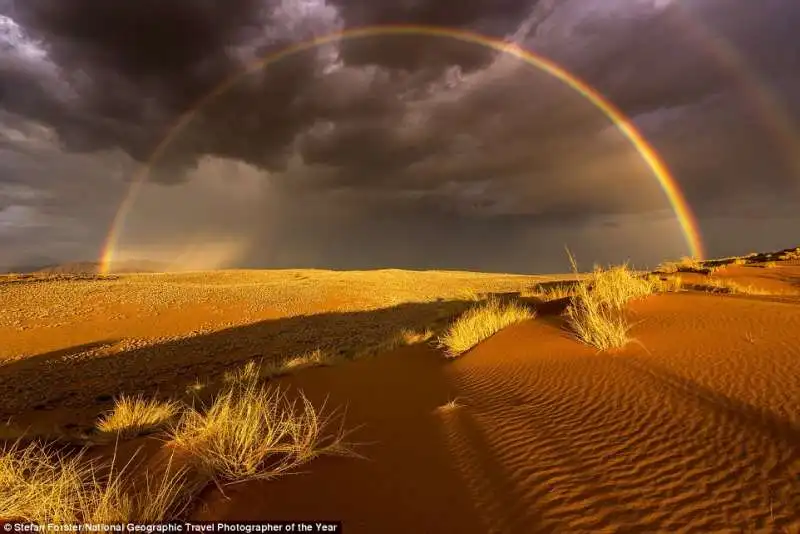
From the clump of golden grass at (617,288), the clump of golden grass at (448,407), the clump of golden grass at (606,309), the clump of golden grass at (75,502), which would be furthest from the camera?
the clump of golden grass at (617,288)

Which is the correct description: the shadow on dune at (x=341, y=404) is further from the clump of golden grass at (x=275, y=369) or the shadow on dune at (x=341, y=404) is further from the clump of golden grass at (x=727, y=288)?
the clump of golden grass at (x=727, y=288)

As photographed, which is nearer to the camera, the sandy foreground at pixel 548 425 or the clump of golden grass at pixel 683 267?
the sandy foreground at pixel 548 425

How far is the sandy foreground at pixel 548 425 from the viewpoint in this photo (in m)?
3.93

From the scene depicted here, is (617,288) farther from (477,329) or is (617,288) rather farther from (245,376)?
(245,376)

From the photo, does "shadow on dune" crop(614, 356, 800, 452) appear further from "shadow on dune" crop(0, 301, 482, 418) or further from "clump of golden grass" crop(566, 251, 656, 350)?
"shadow on dune" crop(0, 301, 482, 418)

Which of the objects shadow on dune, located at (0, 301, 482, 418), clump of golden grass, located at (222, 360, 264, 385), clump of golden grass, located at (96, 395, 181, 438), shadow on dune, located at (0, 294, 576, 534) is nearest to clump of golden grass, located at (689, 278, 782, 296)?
shadow on dune, located at (0, 294, 576, 534)

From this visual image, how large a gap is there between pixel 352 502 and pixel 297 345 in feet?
57.5

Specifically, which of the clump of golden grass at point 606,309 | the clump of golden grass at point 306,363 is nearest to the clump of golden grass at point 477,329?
the clump of golden grass at point 606,309

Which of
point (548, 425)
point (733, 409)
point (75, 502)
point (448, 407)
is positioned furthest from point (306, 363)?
point (733, 409)

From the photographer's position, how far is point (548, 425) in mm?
6043

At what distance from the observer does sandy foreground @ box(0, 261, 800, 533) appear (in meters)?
3.93

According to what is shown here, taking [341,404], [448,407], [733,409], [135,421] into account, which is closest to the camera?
[733,409]

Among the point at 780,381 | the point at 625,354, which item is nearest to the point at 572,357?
the point at 625,354

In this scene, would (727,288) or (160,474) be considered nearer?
(160,474)
